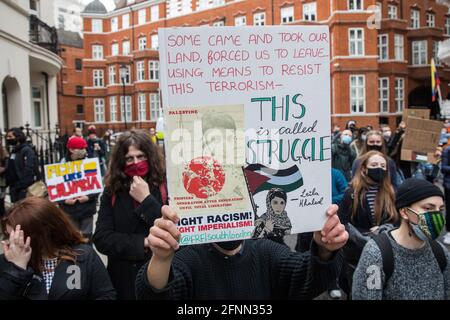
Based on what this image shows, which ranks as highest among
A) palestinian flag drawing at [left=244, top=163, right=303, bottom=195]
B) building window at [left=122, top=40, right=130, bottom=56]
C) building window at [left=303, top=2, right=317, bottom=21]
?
building window at [left=122, top=40, right=130, bottom=56]

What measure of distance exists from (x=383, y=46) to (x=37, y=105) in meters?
27.8

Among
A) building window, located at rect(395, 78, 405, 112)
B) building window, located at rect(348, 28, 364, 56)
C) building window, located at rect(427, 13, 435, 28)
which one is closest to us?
building window, located at rect(348, 28, 364, 56)

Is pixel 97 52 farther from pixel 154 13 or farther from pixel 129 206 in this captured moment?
pixel 129 206

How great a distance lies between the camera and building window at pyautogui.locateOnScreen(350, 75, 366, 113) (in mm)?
32281

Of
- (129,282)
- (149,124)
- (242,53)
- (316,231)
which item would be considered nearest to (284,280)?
(316,231)

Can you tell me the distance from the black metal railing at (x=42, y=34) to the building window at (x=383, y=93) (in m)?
26.0

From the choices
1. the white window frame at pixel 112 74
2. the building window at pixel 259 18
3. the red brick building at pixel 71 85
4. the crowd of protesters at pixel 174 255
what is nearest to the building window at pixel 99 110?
the red brick building at pixel 71 85

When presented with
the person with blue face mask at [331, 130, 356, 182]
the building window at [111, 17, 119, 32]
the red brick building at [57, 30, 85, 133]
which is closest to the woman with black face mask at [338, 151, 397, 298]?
the person with blue face mask at [331, 130, 356, 182]

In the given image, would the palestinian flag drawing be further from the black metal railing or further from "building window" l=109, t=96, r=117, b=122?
"building window" l=109, t=96, r=117, b=122

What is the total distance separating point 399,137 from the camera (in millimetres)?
10664

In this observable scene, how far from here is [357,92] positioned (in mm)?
32312

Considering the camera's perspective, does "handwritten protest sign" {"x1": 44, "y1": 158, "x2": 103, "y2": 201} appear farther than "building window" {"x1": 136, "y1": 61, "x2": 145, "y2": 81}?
No

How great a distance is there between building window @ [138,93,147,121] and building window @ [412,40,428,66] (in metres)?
27.9
